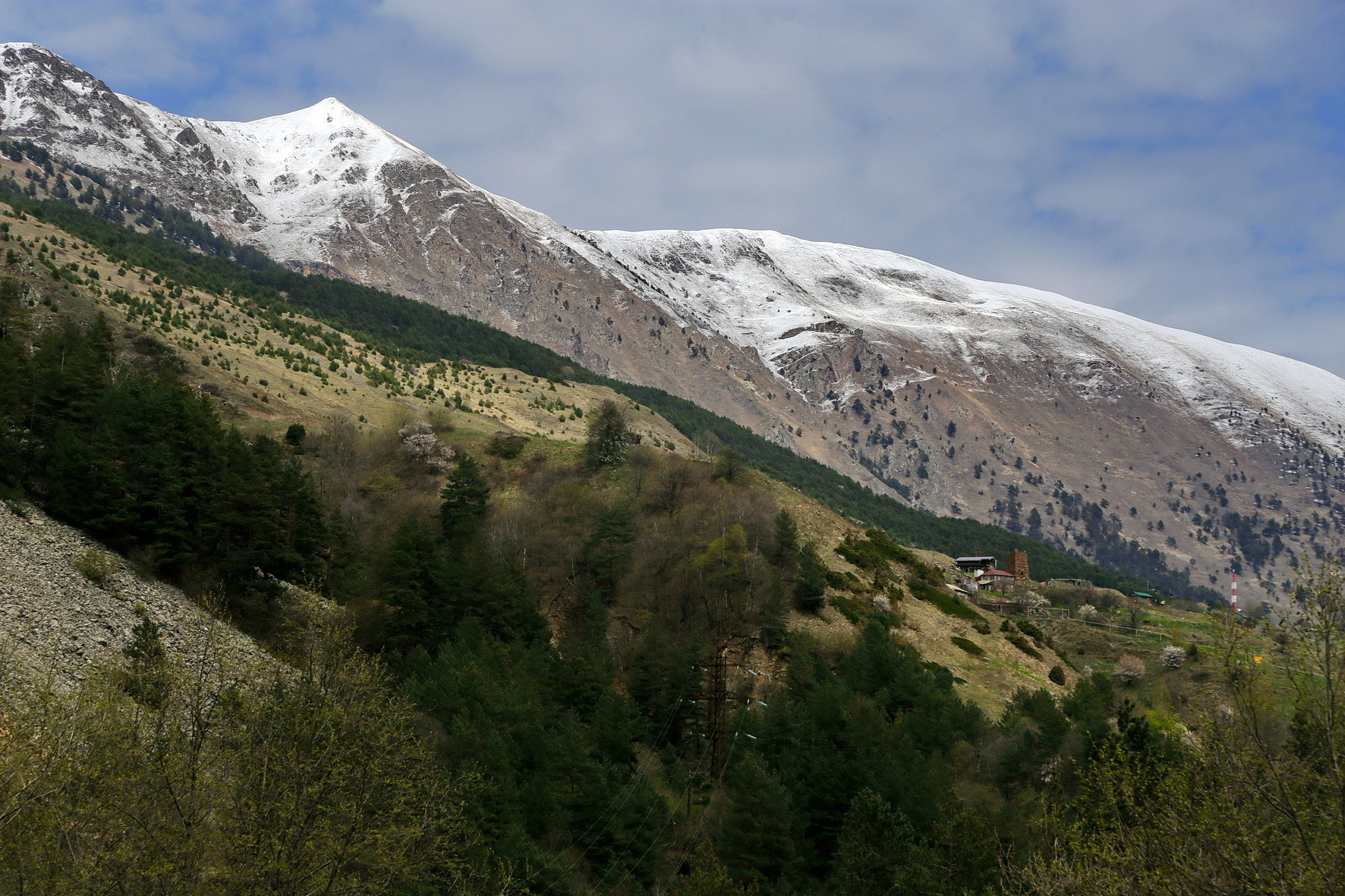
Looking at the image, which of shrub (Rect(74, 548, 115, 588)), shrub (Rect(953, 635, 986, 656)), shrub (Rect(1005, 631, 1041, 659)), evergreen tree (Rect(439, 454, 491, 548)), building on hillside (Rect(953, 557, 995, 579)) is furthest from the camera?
building on hillside (Rect(953, 557, 995, 579))

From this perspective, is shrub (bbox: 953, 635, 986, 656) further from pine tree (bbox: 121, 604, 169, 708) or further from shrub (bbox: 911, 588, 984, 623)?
pine tree (bbox: 121, 604, 169, 708)

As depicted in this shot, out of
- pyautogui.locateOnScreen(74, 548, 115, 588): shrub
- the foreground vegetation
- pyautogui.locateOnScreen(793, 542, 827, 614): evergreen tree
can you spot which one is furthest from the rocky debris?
pyautogui.locateOnScreen(793, 542, 827, 614): evergreen tree

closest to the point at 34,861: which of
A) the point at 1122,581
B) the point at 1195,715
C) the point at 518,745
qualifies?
the point at 518,745

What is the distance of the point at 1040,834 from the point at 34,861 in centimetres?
2754

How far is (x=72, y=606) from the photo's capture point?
31859 millimetres

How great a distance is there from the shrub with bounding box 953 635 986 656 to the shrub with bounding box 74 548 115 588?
4586 cm

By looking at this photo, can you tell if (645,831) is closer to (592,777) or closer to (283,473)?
(592,777)

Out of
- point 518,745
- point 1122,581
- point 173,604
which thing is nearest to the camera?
point 518,745

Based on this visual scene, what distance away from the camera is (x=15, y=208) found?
73688mm

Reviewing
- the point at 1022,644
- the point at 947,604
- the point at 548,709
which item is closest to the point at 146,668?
the point at 548,709

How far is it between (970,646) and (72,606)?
156ft

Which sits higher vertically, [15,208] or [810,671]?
[15,208]

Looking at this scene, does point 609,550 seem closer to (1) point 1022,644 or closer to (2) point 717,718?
(2) point 717,718

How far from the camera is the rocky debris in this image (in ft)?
93.7
